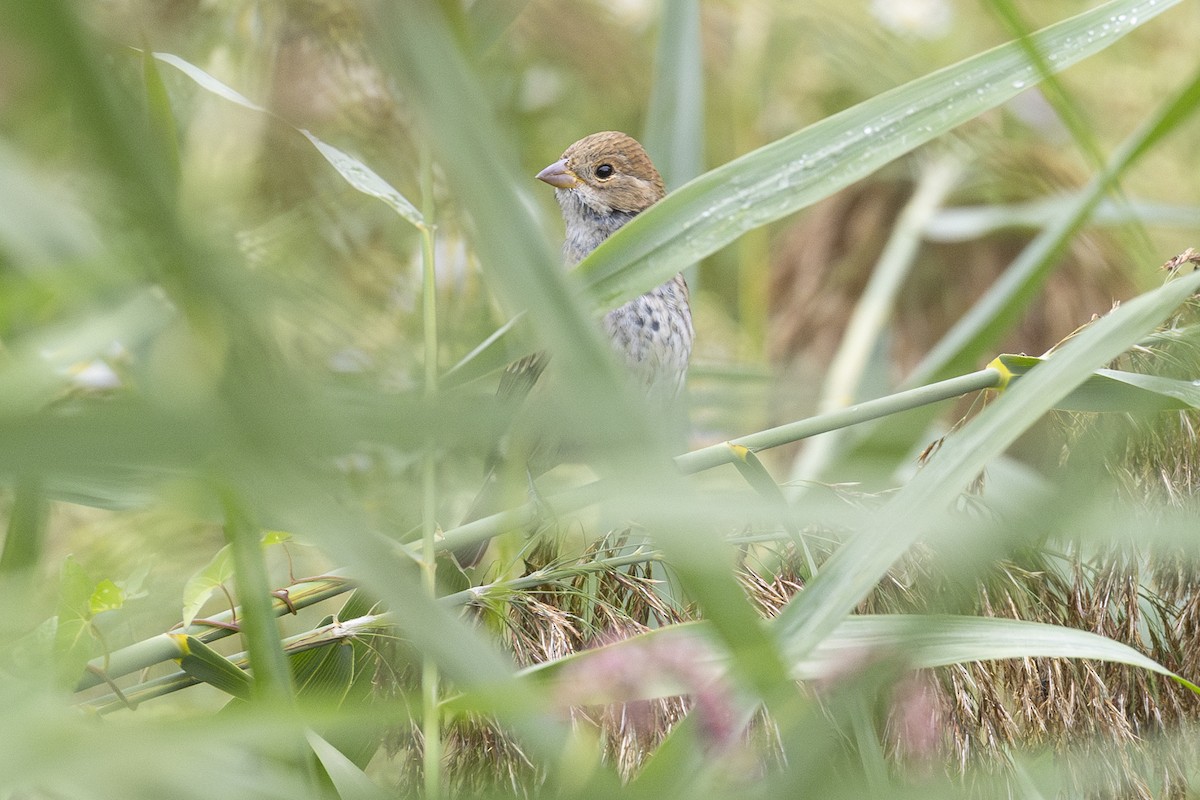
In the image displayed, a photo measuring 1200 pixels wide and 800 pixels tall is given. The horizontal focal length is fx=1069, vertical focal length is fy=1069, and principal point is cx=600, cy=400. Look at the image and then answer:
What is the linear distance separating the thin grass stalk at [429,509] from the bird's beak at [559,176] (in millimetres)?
813

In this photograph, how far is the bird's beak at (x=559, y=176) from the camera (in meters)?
1.73

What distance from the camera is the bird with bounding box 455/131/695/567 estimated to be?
Result: 161 centimetres

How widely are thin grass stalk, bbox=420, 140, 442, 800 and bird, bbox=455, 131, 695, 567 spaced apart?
0.58 m

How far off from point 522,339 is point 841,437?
126 centimetres

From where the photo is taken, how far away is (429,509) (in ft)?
2.58

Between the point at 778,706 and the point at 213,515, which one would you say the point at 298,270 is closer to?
the point at 213,515

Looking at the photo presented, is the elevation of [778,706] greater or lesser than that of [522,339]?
lesser

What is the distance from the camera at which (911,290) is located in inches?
121

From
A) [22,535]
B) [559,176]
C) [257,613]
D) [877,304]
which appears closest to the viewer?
[257,613]

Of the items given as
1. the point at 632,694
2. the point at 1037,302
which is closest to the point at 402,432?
the point at 632,694

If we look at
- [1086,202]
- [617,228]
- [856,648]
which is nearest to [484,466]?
[856,648]

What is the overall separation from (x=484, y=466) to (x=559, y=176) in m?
1.16

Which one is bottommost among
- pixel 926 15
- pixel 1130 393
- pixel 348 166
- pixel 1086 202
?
pixel 1130 393

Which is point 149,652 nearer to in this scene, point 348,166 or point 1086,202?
point 348,166
